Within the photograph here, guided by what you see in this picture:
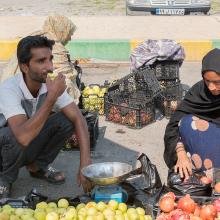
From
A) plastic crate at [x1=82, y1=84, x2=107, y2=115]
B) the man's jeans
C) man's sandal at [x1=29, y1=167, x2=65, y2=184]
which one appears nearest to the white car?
plastic crate at [x1=82, y1=84, x2=107, y2=115]

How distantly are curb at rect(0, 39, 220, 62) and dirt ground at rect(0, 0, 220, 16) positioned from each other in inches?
176

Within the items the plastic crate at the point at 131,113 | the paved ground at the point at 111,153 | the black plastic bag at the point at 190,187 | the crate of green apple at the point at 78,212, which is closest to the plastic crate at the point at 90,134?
the paved ground at the point at 111,153

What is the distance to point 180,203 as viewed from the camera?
139 inches

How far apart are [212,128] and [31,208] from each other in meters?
1.60

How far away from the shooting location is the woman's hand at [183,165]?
13.0 feet

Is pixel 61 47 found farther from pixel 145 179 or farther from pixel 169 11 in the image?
pixel 169 11

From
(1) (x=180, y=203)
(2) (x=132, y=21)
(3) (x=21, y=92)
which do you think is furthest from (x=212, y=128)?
(2) (x=132, y=21)

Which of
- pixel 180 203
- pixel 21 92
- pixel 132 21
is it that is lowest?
pixel 132 21

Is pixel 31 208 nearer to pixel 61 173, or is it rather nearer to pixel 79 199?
pixel 79 199

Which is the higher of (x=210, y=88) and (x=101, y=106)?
(x=210, y=88)

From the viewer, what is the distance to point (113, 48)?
9227 millimetres

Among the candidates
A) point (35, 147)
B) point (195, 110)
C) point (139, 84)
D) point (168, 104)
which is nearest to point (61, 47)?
point (139, 84)

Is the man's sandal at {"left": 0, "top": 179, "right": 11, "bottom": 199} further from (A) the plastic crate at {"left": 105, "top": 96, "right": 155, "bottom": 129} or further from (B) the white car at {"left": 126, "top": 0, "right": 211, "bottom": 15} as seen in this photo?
(B) the white car at {"left": 126, "top": 0, "right": 211, "bottom": 15}

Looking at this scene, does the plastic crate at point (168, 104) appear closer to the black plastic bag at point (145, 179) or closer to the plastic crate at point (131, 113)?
the plastic crate at point (131, 113)
